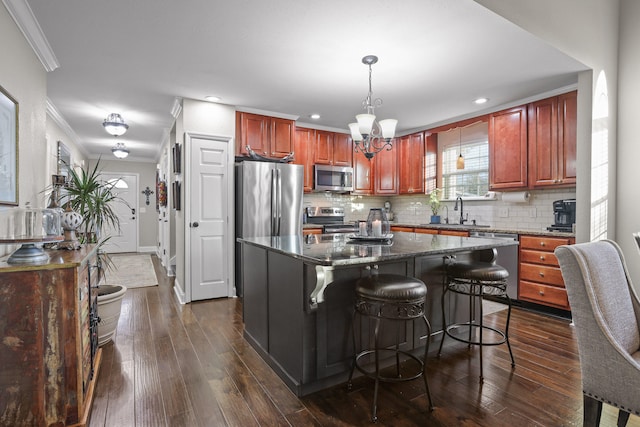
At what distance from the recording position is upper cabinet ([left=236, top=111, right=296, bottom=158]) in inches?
174

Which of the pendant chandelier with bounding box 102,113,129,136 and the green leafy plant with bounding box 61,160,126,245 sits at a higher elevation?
the pendant chandelier with bounding box 102,113,129,136

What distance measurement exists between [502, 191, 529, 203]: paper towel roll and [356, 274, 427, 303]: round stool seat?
3.04m

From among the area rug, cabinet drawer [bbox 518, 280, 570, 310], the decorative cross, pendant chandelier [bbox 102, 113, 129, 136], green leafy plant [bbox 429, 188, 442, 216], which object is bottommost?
the area rug

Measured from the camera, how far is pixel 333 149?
5.49m

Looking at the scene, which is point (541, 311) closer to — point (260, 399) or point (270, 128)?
point (260, 399)

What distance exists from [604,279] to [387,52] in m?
2.29

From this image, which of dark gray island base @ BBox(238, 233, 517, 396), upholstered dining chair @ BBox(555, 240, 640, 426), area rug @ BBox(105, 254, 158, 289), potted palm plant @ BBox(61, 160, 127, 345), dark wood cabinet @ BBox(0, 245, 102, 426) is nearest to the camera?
upholstered dining chair @ BBox(555, 240, 640, 426)

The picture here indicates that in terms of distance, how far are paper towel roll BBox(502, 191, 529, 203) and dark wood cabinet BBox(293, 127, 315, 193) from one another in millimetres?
2742

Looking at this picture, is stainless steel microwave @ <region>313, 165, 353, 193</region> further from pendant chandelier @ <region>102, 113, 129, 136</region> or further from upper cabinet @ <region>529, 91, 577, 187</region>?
pendant chandelier @ <region>102, 113, 129, 136</region>

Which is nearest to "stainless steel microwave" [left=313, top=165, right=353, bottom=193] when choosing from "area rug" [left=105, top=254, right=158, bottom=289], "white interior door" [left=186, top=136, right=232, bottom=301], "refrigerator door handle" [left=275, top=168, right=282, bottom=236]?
"refrigerator door handle" [left=275, top=168, right=282, bottom=236]

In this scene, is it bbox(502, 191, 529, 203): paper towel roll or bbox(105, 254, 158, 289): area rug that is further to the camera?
bbox(105, 254, 158, 289): area rug

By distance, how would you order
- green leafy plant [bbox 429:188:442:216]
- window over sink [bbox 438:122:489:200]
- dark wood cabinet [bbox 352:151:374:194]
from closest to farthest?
window over sink [bbox 438:122:489:200], green leafy plant [bbox 429:188:442:216], dark wood cabinet [bbox 352:151:374:194]

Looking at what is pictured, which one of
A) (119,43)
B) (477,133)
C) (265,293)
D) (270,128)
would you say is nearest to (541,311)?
(477,133)

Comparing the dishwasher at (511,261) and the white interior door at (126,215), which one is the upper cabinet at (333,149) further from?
the white interior door at (126,215)
